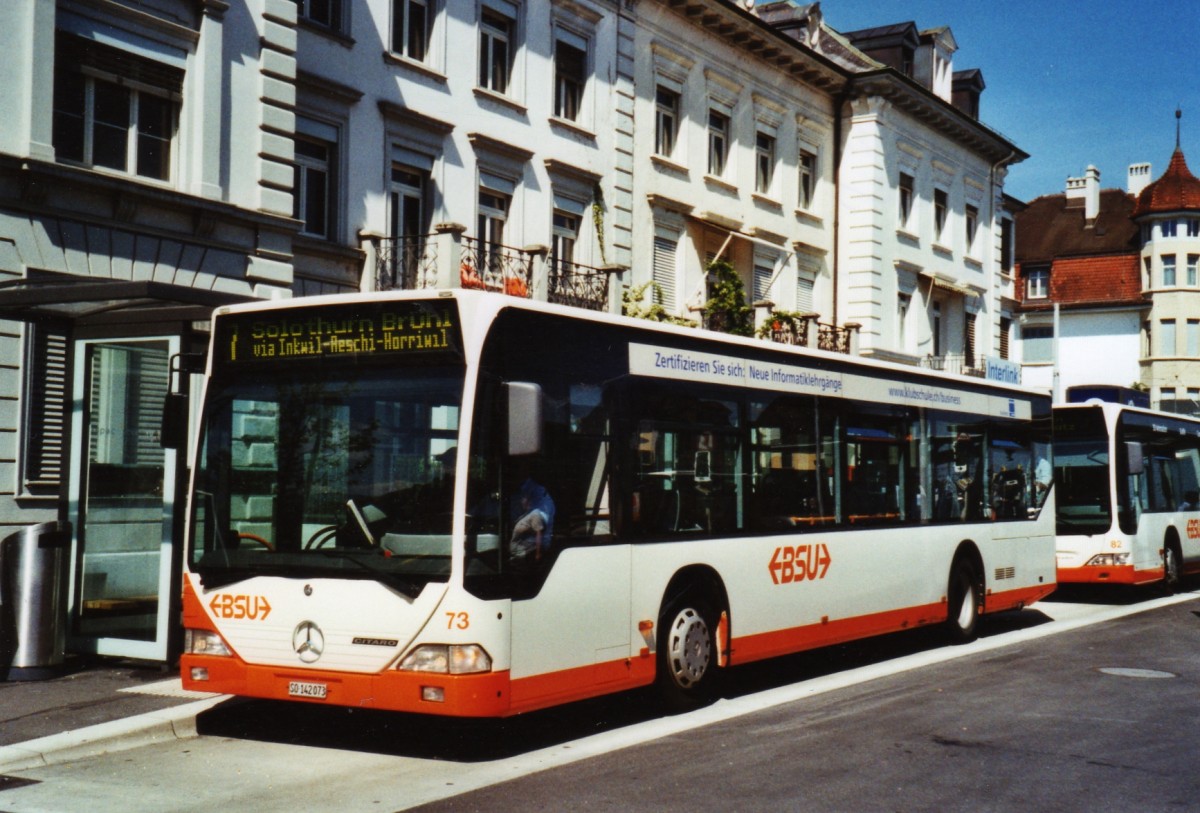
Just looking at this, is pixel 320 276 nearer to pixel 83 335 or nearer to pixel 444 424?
pixel 83 335

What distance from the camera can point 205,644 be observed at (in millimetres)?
9039

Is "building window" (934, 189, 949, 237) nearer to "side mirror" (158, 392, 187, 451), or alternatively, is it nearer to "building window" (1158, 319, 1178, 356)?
"side mirror" (158, 392, 187, 451)

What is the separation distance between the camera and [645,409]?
1001 cm

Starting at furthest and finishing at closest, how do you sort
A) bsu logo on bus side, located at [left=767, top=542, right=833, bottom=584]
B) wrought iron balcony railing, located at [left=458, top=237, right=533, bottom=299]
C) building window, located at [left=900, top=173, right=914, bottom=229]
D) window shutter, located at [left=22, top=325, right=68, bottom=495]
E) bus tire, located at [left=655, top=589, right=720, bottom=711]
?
1. building window, located at [left=900, top=173, right=914, bottom=229]
2. wrought iron balcony railing, located at [left=458, top=237, right=533, bottom=299]
3. window shutter, located at [left=22, top=325, right=68, bottom=495]
4. bsu logo on bus side, located at [left=767, top=542, right=833, bottom=584]
5. bus tire, located at [left=655, top=589, right=720, bottom=711]

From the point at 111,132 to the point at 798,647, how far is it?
32.9ft

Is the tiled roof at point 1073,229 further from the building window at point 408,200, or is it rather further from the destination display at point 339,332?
the destination display at point 339,332

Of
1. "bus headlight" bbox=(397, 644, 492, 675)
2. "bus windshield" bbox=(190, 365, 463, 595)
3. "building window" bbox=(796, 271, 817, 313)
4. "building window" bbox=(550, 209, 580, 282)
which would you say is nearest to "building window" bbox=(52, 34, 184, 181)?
"bus windshield" bbox=(190, 365, 463, 595)

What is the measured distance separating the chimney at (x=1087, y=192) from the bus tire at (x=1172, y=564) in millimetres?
54547

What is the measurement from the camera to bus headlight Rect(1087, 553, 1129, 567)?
19766mm

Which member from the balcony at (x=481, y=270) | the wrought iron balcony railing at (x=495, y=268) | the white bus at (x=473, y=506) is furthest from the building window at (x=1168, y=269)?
the white bus at (x=473, y=506)

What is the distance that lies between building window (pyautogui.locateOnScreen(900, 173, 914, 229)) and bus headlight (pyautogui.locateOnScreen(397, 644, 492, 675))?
3106 centimetres

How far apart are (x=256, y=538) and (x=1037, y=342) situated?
67.4 meters

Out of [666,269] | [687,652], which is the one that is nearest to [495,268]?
[666,269]

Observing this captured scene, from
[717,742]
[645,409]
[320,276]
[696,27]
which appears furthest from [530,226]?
[717,742]
